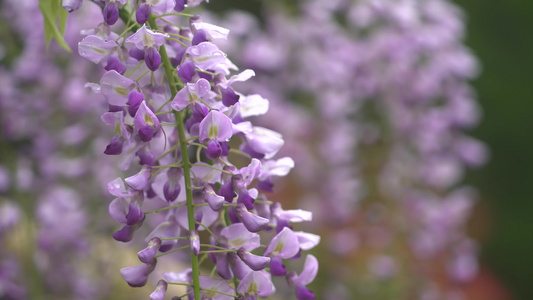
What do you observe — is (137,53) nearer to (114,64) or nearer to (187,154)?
(114,64)

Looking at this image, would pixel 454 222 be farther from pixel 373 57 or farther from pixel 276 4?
pixel 276 4

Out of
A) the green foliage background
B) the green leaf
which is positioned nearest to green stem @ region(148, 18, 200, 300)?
the green leaf

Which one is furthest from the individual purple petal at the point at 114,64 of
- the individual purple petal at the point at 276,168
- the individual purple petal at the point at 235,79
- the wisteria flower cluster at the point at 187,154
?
the individual purple petal at the point at 276,168

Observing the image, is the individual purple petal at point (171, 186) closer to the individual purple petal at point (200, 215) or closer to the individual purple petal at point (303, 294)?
the individual purple petal at point (200, 215)

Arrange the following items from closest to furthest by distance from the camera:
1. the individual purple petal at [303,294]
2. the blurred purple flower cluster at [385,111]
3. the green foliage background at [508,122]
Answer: the individual purple petal at [303,294]
the blurred purple flower cluster at [385,111]
the green foliage background at [508,122]

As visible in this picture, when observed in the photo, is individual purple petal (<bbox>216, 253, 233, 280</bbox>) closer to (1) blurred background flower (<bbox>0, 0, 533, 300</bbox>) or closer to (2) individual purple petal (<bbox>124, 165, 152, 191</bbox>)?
(2) individual purple petal (<bbox>124, 165, 152, 191</bbox>)

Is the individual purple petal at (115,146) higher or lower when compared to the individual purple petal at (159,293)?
higher

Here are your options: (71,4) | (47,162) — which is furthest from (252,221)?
(47,162)

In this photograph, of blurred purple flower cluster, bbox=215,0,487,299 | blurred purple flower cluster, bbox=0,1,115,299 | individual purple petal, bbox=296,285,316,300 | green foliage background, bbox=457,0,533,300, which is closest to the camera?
individual purple petal, bbox=296,285,316,300
